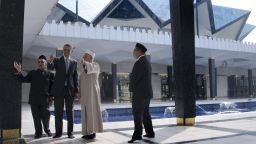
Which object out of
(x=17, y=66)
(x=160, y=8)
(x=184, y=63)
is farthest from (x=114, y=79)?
(x=17, y=66)

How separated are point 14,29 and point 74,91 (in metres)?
1.30

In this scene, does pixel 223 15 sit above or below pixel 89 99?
above

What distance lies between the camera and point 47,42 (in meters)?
17.9

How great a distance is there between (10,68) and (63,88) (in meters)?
0.86

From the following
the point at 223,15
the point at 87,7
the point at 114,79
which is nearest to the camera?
the point at 114,79

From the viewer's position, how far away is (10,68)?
4195 millimetres

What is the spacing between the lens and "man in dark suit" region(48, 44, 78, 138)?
4746mm

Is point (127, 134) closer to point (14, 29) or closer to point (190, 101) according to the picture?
point (190, 101)

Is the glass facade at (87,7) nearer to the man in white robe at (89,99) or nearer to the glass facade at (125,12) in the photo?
the glass facade at (125,12)

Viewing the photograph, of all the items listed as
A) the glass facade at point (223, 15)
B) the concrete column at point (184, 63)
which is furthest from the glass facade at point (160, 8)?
the concrete column at point (184, 63)

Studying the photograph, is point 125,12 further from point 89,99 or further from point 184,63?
point 89,99

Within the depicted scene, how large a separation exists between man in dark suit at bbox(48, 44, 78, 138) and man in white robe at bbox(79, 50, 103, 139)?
169 mm

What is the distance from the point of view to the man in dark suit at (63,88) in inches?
187

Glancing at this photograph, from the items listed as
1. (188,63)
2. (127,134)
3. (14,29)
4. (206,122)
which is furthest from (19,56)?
(206,122)
